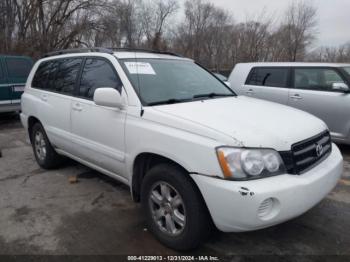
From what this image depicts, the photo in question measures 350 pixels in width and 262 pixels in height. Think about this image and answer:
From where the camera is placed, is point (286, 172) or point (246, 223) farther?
point (286, 172)

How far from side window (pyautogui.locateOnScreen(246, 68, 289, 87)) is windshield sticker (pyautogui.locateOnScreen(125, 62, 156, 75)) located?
156 inches

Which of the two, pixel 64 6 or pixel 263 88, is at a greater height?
pixel 64 6

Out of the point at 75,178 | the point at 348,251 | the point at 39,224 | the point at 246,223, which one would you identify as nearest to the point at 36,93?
the point at 75,178

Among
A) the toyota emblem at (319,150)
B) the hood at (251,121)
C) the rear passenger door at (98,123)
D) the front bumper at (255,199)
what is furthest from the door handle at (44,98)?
the toyota emblem at (319,150)

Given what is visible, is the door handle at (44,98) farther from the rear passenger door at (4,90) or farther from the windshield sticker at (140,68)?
the rear passenger door at (4,90)

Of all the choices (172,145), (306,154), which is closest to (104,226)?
(172,145)

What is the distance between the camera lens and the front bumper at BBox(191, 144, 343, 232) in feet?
7.04

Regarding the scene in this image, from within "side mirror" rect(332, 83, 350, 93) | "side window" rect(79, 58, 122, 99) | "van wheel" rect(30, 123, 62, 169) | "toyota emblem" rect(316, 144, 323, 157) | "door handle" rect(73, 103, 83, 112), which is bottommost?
"van wheel" rect(30, 123, 62, 169)

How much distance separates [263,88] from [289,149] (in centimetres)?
453

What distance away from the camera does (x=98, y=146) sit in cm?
339

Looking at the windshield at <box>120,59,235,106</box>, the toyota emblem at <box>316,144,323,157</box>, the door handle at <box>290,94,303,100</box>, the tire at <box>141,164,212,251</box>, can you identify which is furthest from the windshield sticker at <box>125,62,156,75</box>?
the door handle at <box>290,94,303,100</box>

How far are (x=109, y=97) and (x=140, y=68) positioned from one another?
0.56m

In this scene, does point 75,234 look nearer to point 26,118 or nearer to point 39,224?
point 39,224

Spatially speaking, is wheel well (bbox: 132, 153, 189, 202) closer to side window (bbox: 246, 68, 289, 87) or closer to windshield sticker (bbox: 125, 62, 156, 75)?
windshield sticker (bbox: 125, 62, 156, 75)
